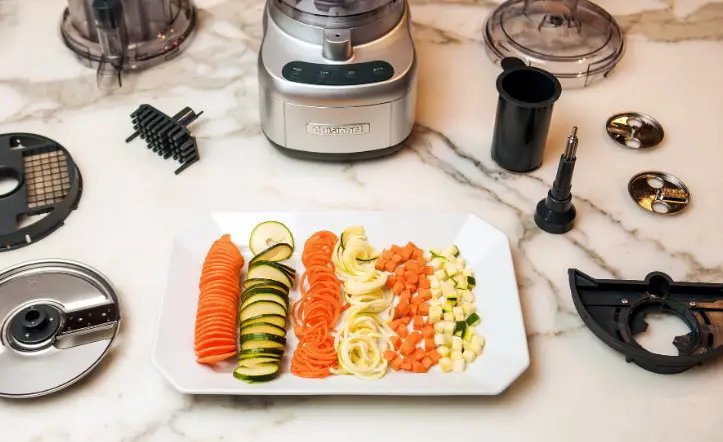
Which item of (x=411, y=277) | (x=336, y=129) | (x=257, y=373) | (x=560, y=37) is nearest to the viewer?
(x=257, y=373)

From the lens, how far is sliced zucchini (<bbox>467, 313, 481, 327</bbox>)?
0.97 metres

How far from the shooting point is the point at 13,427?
885 mm

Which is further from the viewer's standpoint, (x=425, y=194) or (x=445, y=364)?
(x=425, y=194)

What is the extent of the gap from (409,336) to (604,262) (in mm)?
302

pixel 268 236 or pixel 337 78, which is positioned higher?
pixel 337 78

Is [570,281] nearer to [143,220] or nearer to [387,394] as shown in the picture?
[387,394]

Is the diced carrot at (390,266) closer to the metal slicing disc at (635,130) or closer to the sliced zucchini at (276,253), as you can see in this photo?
the sliced zucchini at (276,253)

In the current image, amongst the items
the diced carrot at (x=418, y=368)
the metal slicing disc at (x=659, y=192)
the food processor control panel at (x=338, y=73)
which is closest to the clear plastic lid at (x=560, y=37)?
the metal slicing disc at (x=659, y=192)

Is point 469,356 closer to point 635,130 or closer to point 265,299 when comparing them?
point 265,299

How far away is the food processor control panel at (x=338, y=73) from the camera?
1.08 m

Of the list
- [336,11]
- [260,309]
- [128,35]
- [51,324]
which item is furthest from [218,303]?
[128,35]

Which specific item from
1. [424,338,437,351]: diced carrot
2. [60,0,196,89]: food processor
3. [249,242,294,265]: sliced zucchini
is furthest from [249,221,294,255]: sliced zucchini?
[60,0,196,89]: food processor

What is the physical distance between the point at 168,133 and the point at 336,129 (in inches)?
9.9

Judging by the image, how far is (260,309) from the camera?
3.08ft
